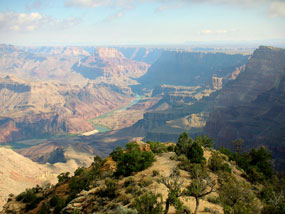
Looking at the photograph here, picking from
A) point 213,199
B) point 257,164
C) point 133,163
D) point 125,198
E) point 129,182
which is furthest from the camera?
point 257,164

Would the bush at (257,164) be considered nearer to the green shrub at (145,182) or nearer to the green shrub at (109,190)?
the green shrub at (145,182)

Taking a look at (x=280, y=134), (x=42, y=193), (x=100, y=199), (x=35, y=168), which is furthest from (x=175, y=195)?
(x=280, y=134)

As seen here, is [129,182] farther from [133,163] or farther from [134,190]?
[133,163]

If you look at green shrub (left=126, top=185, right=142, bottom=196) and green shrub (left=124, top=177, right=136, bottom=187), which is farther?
green shrub (left=124, top=177, right=136, bottom=187)

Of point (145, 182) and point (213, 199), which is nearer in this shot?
point (213, 199)

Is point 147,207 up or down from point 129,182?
up

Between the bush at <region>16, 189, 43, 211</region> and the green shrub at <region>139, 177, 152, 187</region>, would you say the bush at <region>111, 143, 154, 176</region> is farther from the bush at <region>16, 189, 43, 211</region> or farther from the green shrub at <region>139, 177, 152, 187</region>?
the bush at <region>16, 189, 43, 211</region>

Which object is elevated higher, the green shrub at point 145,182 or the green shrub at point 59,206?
the green shrub at point 145,182

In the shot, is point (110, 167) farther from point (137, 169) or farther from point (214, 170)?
point (214, 170)

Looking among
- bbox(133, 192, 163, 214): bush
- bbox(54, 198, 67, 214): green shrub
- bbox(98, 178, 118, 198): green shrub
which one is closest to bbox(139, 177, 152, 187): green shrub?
bbox(98, 178, 118, 198): green shrub

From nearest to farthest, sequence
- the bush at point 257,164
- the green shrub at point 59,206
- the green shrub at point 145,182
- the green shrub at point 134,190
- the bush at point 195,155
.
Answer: the green shrub at point 134,190, the green shrub at point 145,182, the green shrub at point 59,206, the bush at point 195,155, the bush at point 257,164

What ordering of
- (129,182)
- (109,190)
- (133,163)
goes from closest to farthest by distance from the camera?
(109,190) < (129,182) < (133,163)

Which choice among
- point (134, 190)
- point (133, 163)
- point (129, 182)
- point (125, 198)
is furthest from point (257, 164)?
point (125, 198)

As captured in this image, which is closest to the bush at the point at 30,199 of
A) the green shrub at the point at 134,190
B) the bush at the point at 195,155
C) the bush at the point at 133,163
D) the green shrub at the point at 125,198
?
the bush at the point at 133,163
